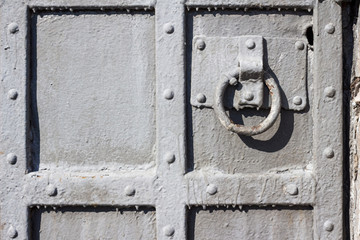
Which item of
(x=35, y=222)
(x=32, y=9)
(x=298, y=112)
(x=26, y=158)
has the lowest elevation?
(x=35, y=222)

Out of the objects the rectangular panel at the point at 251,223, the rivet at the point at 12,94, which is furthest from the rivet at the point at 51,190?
the rectangular panel at the point at 251,223

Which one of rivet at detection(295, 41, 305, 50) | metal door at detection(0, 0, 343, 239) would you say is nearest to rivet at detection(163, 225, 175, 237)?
metal door at detection(0, 0, 343, 239)

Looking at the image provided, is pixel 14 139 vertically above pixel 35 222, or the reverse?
pixel 14 139

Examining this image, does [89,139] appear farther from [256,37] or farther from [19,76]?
[256,37]

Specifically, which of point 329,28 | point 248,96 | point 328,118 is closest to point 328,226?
point 328,118

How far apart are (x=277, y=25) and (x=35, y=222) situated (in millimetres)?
766

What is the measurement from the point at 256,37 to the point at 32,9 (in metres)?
0.55

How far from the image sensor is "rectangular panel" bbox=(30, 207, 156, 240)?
3.36ft

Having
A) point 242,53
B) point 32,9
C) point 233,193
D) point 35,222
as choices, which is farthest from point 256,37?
point 35,222

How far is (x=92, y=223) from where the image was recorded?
1029 millimetres

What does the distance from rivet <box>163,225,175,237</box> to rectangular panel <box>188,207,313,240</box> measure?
0.05 metres

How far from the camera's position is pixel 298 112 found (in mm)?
1012

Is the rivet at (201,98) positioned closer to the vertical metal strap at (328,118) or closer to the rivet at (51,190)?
the vertical metal strap at (328,118)

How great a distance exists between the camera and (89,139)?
102cm
